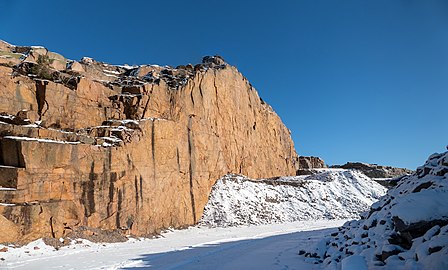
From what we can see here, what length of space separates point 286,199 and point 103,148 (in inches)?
897

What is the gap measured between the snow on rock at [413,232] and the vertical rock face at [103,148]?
1467 cm

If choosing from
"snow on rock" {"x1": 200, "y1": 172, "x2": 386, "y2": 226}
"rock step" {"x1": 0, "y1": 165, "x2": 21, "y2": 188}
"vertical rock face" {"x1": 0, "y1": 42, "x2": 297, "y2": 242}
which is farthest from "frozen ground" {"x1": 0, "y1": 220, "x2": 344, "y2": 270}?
"snow on rock" {"x1": 200, "y1": 172, "x2": 386, "y2": 226}

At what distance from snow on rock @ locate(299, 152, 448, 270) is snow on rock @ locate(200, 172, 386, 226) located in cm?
2073

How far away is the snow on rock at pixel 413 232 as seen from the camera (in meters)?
5.62

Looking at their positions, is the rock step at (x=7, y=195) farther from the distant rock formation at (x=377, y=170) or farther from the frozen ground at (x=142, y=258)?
the distant rock formation at (x=377, y=170)

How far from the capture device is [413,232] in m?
6.58

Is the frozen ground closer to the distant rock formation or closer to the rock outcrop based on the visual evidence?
the rock outcrop

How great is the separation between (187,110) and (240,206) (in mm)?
11582

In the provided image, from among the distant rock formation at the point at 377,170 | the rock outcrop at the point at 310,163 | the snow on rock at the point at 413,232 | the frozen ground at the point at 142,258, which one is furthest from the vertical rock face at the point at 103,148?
the distant rock formation at the point at 377,170

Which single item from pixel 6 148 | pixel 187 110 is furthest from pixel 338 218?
pixel 6 148

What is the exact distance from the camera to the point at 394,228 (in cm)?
723

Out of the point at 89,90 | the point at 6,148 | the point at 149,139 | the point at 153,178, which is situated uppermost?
the point at 89,90

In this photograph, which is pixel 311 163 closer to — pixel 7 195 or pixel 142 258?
pixel 142 258

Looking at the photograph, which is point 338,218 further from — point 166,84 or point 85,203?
point 85,203
